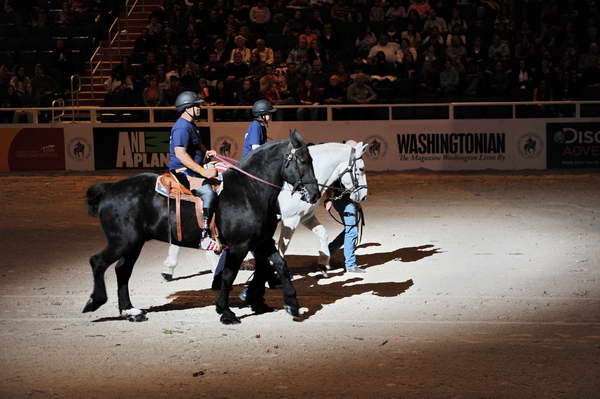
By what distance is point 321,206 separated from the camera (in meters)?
19.0

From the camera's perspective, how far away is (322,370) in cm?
770

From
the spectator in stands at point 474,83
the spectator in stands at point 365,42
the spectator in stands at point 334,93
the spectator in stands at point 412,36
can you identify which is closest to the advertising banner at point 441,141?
the spectator in stands at point 334,93

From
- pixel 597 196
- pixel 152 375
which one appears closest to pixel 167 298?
pixel 152 375

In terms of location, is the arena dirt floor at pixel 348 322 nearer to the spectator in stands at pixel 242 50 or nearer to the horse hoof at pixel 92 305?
the horse hoof at pixel 92 305

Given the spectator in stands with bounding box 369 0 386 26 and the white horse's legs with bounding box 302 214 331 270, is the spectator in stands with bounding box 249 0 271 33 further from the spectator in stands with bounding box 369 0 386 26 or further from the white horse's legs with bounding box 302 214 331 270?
the white horse's legs with bounding box 302 214 331 270

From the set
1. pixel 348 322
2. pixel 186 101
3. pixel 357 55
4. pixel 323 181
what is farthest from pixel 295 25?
pixel 348 322

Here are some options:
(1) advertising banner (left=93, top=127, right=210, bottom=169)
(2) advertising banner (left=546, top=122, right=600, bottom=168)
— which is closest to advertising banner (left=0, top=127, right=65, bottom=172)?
(1) advertising banner (left=93, top=127, right=210, bottom=169)

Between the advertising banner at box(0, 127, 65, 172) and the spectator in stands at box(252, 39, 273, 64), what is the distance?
5.83 meters

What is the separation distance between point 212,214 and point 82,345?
186cm

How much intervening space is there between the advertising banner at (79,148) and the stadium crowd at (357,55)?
1.30 metres

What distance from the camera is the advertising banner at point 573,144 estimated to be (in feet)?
75.8

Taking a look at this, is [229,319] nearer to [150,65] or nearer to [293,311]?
[293,311]

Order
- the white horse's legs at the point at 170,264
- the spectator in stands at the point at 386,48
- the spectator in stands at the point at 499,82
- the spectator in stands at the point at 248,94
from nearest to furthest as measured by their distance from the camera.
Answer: the white horse's legs at the point at 170,264 → the spectator in stands at the point at 499,82 → the spectator in stands at the point at 248,94 → the spectator in stands at the point at 386,48

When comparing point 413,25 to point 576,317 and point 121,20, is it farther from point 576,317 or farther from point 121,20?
point 576,317
